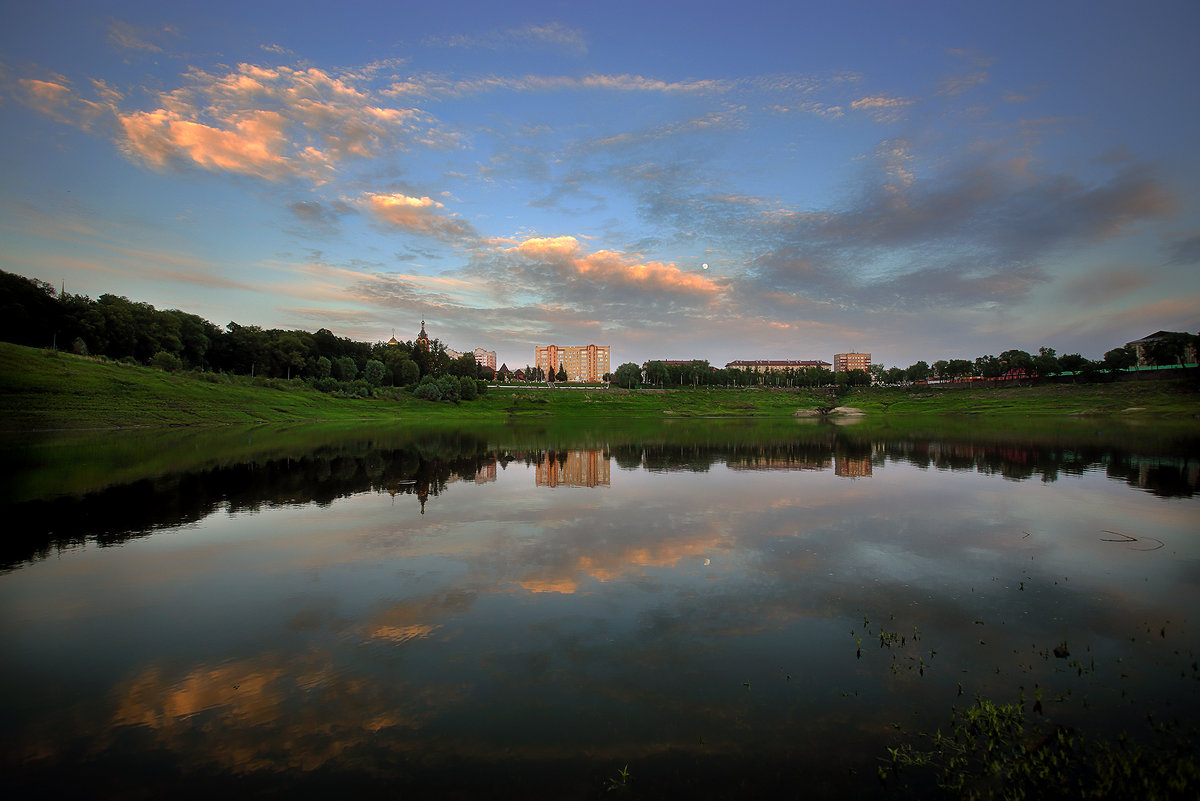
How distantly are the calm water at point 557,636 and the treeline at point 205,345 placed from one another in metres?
80.5

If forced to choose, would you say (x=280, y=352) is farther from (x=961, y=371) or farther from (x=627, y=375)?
(x=961, y=371)

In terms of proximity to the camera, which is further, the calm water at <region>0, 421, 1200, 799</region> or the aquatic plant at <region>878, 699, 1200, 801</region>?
the calm water at <region>0, 421, 1200, 799</region>

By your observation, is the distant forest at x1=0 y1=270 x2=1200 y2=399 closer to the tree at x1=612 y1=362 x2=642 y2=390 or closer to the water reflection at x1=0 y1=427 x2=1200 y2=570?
the tree at x1=612 y1=362 x2=642 y2=390

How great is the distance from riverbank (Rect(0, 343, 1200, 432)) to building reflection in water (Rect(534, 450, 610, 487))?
4855 centimetres

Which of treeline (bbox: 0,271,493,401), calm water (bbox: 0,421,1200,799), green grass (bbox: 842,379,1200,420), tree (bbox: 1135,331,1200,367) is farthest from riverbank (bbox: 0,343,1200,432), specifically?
calm water (bbox: 0,421,1200,799)

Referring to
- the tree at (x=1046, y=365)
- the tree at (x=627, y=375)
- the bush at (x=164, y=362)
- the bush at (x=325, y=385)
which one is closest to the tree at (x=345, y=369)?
the bush at (x=325, y=385)

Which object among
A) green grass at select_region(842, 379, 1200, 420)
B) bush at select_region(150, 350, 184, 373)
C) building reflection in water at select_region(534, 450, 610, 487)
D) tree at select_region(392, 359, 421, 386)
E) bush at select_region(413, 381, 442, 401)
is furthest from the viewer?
tree at select_region(392, 359, 421, 386)

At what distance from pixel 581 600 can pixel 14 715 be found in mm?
8621

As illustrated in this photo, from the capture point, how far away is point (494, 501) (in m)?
23.1

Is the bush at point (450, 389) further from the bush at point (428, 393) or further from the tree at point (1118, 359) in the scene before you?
the tree at point (1118, 359)

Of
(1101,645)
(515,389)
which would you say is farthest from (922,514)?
(515,389)

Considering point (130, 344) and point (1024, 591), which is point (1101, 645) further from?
point (130, 344)

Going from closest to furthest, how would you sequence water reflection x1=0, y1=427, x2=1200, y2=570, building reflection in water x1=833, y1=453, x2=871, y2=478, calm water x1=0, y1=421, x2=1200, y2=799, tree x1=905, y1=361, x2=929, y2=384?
calm water x1=0, y1=421, x2=1200, y2=799 → water reflection x1=0, y1=427, x2=1200, y2=570 → building reflection in water x1=833, y1=453, x2=871, y2=478 → tree x1=905, y1=361, x2=929, y2=384

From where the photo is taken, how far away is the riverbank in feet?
182
